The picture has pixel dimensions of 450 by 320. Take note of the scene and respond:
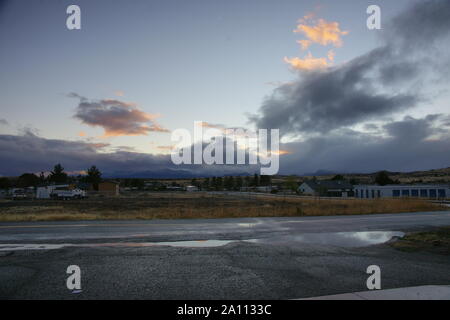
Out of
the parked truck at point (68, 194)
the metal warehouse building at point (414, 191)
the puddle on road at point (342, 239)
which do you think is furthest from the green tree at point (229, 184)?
the puddle on road at point (342, 239)

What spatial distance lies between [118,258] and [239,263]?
10.1ft

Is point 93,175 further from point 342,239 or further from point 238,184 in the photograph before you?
point 342,239

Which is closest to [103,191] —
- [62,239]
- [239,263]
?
[62,239]

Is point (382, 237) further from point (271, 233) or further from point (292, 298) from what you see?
point (292, 298)

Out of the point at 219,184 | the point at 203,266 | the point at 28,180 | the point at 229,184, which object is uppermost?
the point at 203,266

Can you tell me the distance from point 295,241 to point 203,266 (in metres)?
4.37

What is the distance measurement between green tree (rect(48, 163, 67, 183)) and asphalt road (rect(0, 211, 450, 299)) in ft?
382

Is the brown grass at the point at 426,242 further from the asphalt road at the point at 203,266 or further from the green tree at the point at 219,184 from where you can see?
the green tree at the point at 219,184

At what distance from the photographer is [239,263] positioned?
22.1ft

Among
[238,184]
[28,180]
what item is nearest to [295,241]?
[238,184]

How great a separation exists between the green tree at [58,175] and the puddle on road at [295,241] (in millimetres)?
118074

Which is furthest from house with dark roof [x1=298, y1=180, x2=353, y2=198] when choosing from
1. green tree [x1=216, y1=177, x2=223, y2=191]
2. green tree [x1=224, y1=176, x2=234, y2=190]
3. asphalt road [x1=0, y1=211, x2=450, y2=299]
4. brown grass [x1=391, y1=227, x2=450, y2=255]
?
asphalt road [x1=0, y1=211, x2=450, y2=299]

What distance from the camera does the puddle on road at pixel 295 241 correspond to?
8.71m

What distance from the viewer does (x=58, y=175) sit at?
11206 cm
